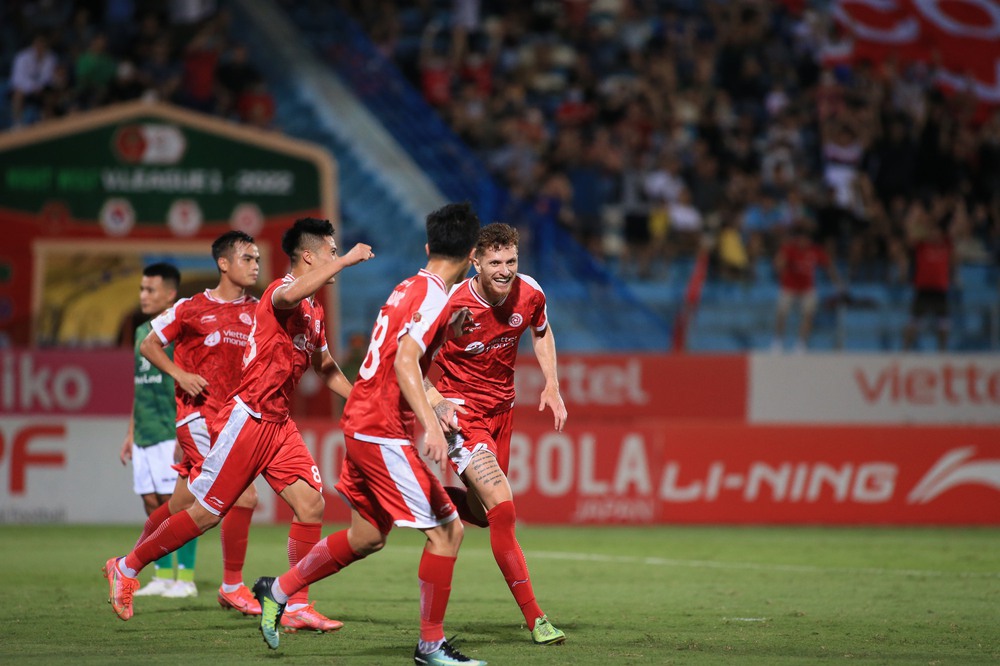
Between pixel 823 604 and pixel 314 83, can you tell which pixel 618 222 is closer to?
pixel 314 83

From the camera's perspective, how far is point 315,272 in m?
7.37

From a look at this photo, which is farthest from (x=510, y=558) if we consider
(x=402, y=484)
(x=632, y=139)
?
(x=632, y=139)

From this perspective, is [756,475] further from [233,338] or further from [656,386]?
[233,338]

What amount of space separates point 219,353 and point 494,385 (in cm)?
197

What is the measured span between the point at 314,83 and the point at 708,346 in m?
8.17

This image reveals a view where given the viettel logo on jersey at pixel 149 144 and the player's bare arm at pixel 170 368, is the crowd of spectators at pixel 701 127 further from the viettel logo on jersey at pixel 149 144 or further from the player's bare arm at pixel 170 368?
the player's bare arm at pixel 170 368

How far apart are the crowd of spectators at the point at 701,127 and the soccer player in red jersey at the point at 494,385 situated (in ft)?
40.1

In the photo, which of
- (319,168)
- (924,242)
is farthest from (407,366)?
(924,242)

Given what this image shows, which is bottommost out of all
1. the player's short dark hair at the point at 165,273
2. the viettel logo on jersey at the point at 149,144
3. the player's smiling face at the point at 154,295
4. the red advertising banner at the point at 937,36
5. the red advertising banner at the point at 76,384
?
the red advertising banner at the point at 76,384

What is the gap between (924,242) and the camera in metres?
20.6

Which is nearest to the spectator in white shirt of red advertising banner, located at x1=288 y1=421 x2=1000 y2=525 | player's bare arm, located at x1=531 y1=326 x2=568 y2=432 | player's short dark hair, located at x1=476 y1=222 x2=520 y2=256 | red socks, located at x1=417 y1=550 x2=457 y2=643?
red advertising banner, located at x1=288 y1=421 x2=1000 y2=525

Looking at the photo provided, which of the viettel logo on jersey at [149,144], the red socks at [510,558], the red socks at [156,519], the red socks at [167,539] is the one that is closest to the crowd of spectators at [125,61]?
the viettel logo on jersey at [149,144]

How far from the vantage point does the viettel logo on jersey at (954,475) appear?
15.9 metres

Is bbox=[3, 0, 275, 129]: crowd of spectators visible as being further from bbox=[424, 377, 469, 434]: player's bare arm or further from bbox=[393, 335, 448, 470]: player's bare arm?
bbox=[393, 335, 448, 470]: player's bare arm
